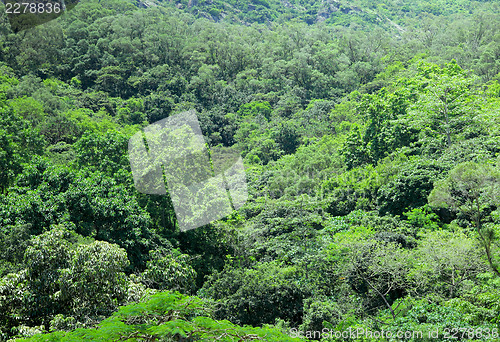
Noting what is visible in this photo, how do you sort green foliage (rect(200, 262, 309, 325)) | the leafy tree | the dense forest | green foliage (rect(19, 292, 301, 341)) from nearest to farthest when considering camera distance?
green foliage (rect(19, 292, 301, 341)) → the dense forest → the leafy tree → green foliage (rect(200, 262, 309, 325))

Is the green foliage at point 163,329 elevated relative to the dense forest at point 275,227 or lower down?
elevated

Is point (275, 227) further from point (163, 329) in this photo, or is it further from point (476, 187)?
point (163, 329)

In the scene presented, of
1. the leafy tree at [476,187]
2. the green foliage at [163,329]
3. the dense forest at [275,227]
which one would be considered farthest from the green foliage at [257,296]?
the green foliage at [163,329]

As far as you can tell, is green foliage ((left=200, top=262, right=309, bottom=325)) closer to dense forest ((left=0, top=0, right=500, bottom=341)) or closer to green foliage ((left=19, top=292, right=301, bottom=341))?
dense forest ((left=0, top=0, right=500, bottom=341))

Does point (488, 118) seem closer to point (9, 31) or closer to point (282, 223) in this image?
point (282, 223)

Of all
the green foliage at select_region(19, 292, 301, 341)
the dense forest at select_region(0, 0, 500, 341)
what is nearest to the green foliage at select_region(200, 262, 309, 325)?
the dense forest at select_region(0, 0, 500, 341)

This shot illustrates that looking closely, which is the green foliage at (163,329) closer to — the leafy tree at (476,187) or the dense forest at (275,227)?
the dense forest at (275,227)

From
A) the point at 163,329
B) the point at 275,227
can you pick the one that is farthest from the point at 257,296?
the point at 163,329

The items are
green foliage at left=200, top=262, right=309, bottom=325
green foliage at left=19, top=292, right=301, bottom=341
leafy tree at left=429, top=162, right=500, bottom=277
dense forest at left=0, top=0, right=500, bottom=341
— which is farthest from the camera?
green foliage at left=200, top=262, right=309, bottom=325

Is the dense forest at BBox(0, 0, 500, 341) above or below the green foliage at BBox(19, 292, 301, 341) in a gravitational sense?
below

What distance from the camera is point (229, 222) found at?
55.2ft

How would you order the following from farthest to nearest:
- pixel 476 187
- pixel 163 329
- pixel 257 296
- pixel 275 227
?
pixel 275 227 → pixel 257 296 → pixel 476 187 → pixel 163 329

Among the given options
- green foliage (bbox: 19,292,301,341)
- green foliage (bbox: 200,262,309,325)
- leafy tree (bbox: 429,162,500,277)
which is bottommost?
green foliage (bbox: 200,262,309,325)

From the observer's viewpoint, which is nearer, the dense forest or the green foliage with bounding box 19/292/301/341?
the green foliage with bounding box 19/292/301/341
